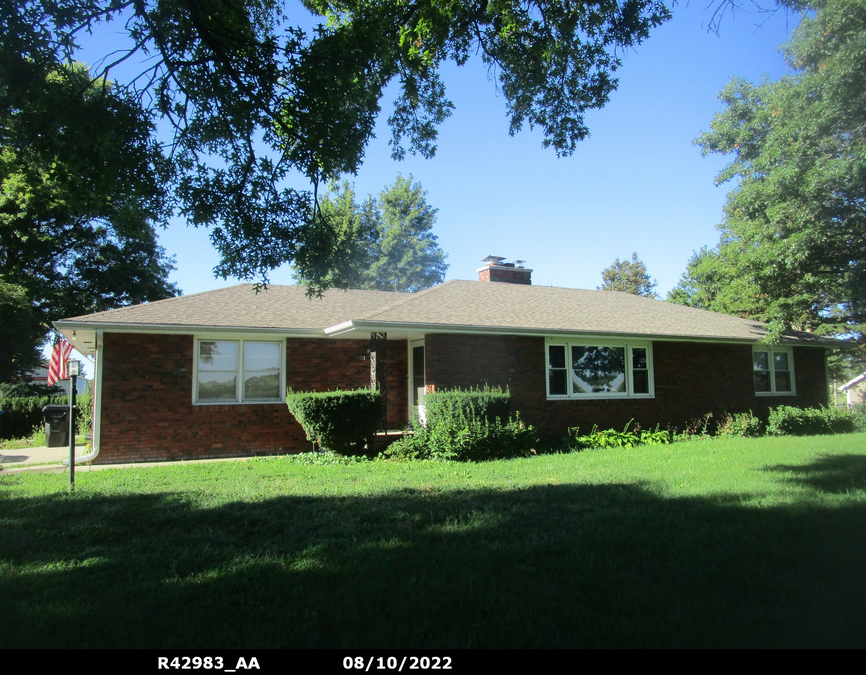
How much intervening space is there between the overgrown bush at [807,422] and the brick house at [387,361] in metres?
0.91

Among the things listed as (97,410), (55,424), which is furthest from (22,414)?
(97,410)

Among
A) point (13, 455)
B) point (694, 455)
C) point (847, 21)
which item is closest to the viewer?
point (694, 455)

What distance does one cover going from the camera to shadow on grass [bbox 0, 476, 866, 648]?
3451 millimetres

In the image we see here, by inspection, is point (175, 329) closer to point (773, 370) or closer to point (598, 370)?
point (598, 370)

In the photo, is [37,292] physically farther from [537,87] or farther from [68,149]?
[537,87]

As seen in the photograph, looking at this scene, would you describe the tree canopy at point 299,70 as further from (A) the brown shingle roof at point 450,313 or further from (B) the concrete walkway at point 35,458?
(B) the concrete walkway at point 35,458

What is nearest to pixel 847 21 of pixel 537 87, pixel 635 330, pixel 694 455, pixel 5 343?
pixel 635 330

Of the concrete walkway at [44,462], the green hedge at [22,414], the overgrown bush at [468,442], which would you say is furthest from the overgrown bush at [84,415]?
the overgrown bush at [468,442]

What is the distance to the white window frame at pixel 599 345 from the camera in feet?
46.5

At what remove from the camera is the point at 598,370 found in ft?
49.2

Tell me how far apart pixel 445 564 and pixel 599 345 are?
1138 cm

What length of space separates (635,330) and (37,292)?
25.6 m

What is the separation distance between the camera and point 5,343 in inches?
950

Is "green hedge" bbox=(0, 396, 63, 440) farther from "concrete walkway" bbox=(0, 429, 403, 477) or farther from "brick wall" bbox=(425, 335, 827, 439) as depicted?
"brick wall" bbox=(425, 335, 827, 439)
